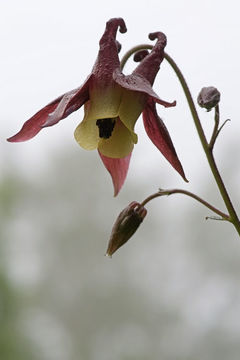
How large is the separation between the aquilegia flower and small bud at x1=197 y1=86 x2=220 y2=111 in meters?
0.07

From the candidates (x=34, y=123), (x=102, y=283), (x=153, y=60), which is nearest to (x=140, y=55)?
(x=153, y=60)

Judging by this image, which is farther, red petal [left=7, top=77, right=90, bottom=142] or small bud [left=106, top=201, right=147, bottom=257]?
small bud [left=106, top=201, right=147, bottom=257]

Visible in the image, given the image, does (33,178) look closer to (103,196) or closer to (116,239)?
(103,196)

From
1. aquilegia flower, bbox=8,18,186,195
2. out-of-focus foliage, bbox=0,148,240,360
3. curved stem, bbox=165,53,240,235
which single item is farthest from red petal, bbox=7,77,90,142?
out-of-focus foliage, bbox=0,148,240,360

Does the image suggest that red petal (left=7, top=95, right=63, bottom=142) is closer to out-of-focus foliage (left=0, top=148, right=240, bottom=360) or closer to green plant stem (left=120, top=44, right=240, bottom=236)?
green plant stem (left=120, top=44, right=240, bottom=236)

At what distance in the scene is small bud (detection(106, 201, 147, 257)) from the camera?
0.95 metres

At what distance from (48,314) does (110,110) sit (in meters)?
8.47

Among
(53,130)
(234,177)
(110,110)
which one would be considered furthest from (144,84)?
(53,130)

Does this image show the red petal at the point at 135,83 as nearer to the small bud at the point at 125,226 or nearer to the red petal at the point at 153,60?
the red petal at the point at 153,60

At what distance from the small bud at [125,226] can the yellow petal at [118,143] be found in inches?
4.1

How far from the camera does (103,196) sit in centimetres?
932

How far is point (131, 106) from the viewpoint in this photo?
847 mm

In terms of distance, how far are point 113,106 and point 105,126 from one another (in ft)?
0.13

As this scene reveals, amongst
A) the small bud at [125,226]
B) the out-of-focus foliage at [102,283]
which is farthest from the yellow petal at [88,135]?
the out-of-focus foliage at [102,283]
